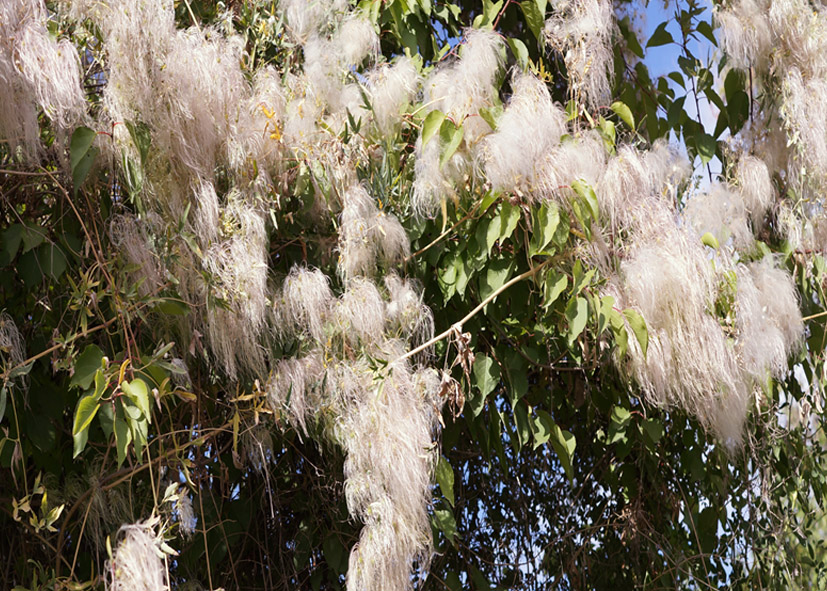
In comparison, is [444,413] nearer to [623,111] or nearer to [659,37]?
[623,111]

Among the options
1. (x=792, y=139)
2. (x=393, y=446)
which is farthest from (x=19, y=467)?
(x=792, y=139)

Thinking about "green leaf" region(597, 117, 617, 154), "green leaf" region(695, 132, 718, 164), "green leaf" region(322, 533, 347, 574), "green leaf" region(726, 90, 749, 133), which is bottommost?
"green leaf" region(322, 533, 347, 574)

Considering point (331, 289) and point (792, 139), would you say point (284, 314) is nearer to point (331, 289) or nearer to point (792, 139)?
point (331, 289)

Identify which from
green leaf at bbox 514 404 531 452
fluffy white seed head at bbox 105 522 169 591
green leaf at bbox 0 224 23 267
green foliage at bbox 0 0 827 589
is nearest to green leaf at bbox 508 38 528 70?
green foliage at bbox 0 0 827 589

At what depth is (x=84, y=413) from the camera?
169 cm

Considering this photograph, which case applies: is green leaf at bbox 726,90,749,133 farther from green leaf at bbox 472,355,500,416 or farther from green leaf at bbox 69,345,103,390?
green leaf at bbox 69,345,103,390

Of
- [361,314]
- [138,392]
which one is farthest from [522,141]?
[138,392]

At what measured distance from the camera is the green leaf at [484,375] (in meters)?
2.12

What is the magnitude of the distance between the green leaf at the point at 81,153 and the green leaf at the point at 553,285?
2.94ft

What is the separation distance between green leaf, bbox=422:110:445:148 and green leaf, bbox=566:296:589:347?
42 centimetres

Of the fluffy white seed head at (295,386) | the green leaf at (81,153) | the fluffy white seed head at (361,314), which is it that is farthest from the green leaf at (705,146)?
the green leaf at (81,153)

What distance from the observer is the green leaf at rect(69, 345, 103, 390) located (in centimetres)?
178

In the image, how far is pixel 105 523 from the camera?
2039mm

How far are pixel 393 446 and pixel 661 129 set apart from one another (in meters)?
1.41
